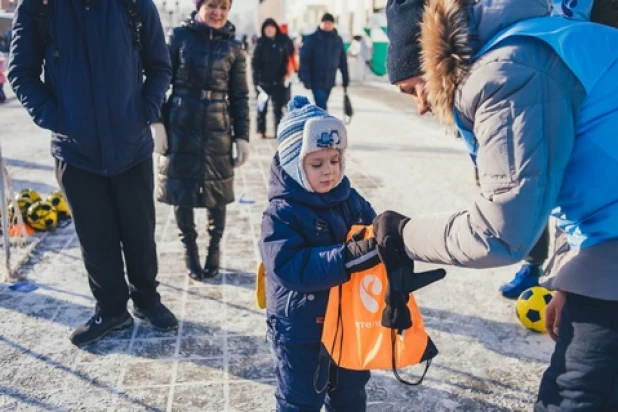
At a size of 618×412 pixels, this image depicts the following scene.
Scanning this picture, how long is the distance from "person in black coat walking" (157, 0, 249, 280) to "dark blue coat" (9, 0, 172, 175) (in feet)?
2.42

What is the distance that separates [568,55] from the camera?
1.35m

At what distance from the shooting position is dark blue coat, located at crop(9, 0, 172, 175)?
2.85m

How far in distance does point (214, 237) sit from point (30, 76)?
181cm

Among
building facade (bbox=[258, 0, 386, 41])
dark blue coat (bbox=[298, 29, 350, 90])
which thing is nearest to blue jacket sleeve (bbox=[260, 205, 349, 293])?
dark blue coat (bbox=[298, 29, 350, 90])

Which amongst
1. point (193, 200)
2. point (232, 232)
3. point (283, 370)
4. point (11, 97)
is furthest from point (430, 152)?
point (11, 97)

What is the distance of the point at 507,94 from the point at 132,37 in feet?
7.63

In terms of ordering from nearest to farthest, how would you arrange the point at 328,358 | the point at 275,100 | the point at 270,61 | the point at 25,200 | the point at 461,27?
1. the point at 461,27
2. the point at 328,358
3. the point at 25,200
4. the point at 270,61
5. the point at 275,100

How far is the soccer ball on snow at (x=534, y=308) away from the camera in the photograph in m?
3.51

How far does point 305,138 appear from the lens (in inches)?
82.1

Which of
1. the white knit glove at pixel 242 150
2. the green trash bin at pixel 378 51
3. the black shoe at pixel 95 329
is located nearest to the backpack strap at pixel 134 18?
the white knit glove at pixel 242 150

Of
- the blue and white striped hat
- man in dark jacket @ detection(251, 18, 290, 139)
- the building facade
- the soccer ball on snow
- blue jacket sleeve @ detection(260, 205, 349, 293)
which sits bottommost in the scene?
the building facade

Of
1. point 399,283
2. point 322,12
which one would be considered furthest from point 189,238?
point 322,12

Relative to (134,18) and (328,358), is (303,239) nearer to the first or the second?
(328,358)

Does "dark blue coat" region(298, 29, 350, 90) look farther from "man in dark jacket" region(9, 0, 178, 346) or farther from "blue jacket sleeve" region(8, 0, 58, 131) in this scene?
"blue jacket sleeve" region(8, 0, 58, 131)
